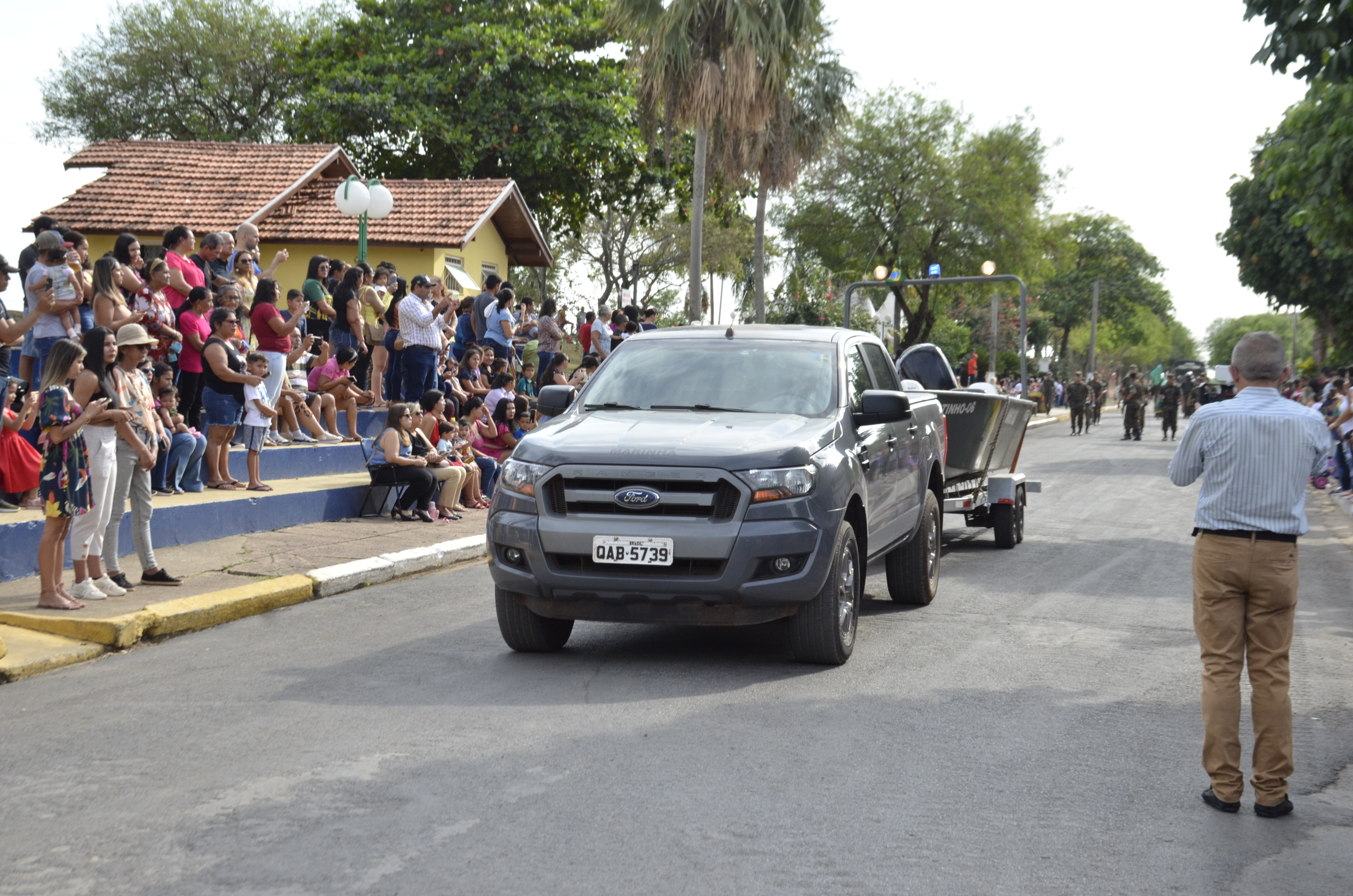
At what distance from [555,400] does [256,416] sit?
17.6ft

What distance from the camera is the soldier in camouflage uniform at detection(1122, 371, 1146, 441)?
3844cm

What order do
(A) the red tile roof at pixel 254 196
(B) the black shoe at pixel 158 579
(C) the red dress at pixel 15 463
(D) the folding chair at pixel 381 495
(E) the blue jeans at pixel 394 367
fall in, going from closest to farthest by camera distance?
(B) the black shoe at pixel 158 579
(C) the red dress at pixel 15 463
(D) the folding chair at pixel 381 495
(E) the blue jeans at pixel 394 367
(A) the red tile roof at pixel 254 196

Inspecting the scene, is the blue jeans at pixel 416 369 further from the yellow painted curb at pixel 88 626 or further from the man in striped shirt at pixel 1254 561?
the man in striped shirt at pixel 1254 561

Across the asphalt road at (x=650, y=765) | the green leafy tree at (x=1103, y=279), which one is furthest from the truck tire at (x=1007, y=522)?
the green leafy tree at (x=1103, y=279)

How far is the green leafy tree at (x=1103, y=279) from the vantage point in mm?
93188

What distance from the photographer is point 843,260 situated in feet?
153

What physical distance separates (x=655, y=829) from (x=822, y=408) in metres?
3.74

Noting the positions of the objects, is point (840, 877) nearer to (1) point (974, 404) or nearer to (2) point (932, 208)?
(1) point (974, 404)

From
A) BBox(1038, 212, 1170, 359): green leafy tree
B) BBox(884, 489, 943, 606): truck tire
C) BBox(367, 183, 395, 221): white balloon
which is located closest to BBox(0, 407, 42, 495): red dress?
BBox(884, 489, 943, 606): truck tire

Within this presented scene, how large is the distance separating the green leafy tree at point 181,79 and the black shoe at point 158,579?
134 feet

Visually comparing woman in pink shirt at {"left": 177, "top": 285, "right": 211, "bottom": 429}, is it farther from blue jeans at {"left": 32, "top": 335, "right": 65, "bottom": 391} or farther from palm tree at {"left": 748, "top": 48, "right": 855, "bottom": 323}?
palm tree at {"left": 748, "top": 48, "right": 855, "bottom": 323}

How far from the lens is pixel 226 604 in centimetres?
856

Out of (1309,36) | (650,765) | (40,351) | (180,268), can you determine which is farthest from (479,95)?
(650,765)

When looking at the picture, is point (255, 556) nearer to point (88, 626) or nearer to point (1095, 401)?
point (88, 626)
